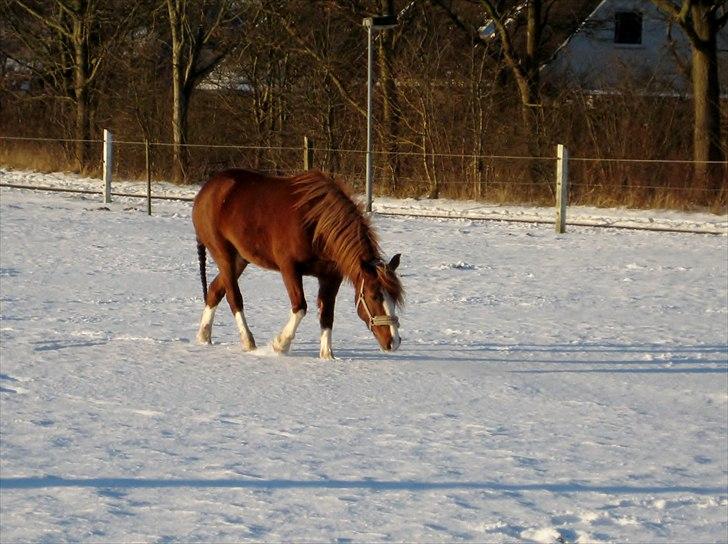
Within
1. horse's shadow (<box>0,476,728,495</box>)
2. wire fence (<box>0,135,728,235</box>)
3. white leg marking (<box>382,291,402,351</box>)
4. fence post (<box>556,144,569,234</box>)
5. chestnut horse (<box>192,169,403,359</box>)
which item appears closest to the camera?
horse's shadow (<box>0,476,728,495</box>)

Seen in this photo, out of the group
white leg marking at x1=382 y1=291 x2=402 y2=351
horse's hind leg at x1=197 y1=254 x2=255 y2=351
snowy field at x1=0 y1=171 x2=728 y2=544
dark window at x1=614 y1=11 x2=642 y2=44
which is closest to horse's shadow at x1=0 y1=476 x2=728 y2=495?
snowy field at x1=0 y1=171 x2=728 y2=544

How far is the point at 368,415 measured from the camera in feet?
23.1

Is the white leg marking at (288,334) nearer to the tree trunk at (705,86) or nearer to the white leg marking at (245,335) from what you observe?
the white leg marking at (245,335)

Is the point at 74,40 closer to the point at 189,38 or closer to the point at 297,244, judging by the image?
the point at 189,38

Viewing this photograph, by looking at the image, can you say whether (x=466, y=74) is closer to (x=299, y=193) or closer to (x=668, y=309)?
(x=668, y=309)

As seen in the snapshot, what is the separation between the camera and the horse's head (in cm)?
808

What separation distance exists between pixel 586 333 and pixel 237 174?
132 inches

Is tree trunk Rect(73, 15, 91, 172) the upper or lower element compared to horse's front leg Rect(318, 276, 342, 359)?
upper

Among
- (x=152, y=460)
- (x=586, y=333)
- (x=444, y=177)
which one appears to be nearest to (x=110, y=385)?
(x=152, y=460)

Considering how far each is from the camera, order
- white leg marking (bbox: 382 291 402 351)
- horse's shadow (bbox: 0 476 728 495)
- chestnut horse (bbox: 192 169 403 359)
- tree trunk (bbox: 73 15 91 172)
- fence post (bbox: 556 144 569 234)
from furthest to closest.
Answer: tree trunk (bbox: 73 15 91 172) → fence post (bbox: 556 144 569 234) → chestnut horse (bbox: 192 169 403 359) → white leg marking (bbox: 382 291 402 351) → horse's shadow (bbox: 0 476 728 495)

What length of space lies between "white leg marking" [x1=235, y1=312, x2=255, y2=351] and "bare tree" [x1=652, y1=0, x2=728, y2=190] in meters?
18.4

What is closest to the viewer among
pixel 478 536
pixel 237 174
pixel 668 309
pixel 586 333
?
pixel 478 536

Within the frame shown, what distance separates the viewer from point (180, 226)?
19203 mm

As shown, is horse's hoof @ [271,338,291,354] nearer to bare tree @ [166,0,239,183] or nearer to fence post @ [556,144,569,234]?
fence post @ [556,144,569,234]
